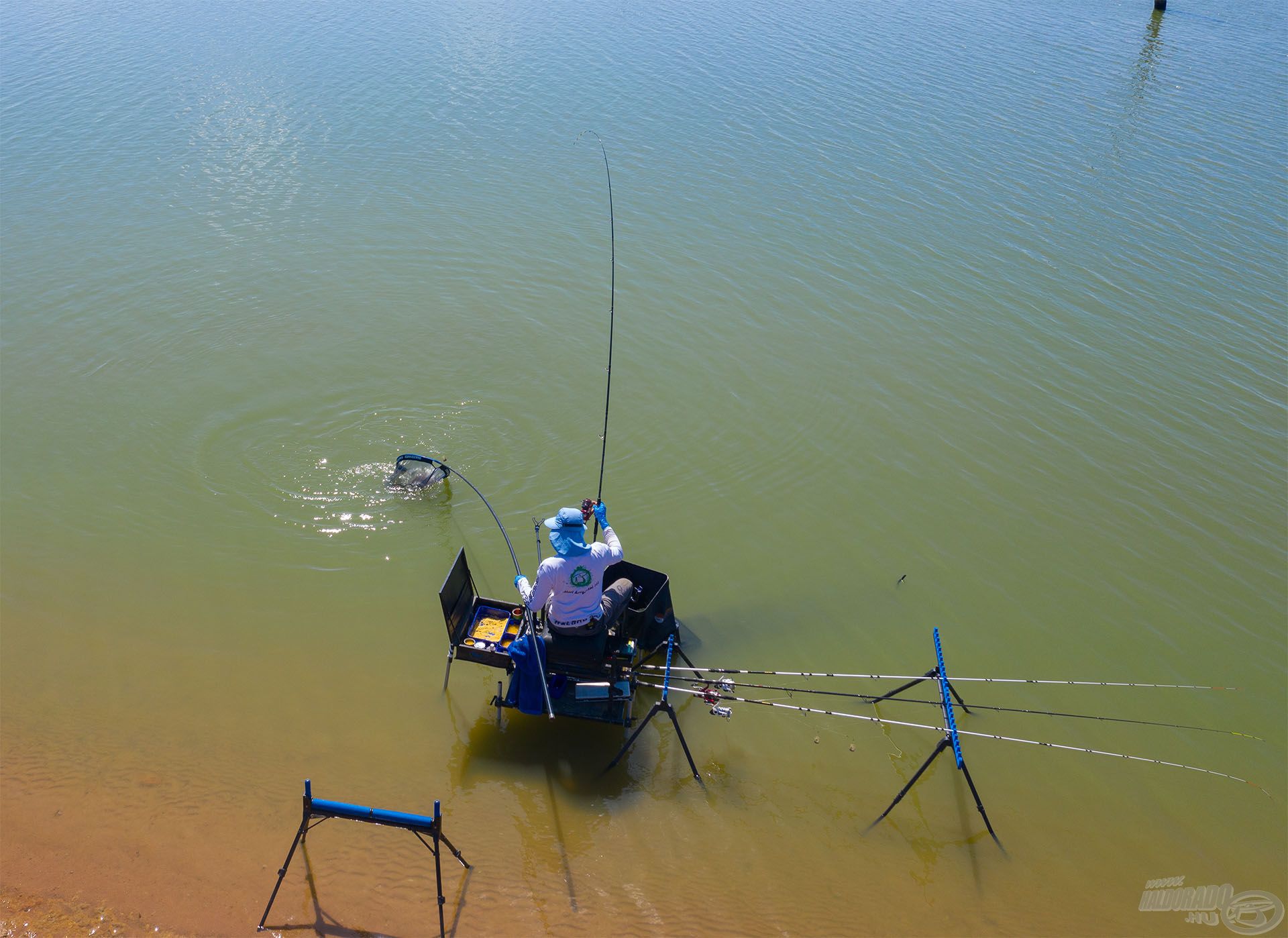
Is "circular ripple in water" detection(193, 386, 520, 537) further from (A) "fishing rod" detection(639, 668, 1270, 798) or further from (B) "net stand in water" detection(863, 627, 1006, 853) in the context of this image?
(B) "net stand in water" detection(863, 627, 1006, 853)

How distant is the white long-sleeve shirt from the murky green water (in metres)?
1.00

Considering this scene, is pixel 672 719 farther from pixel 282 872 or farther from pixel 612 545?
pixel 282 872

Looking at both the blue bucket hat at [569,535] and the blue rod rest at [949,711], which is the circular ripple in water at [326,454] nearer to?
the blue bucket hat at [569,535]

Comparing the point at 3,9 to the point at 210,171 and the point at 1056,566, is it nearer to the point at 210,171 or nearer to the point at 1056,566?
the point at 210,171

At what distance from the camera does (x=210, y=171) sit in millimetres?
14320

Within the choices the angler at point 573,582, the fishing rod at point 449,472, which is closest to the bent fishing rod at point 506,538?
the fishing rod at point 449,472

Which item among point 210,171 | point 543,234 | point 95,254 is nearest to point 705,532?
point 543,234

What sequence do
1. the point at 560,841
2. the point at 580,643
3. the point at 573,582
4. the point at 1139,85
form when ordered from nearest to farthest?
1. the point at 560,841
2. the point at 573,582
3. the point at 580,643
4. the point at 1139,85

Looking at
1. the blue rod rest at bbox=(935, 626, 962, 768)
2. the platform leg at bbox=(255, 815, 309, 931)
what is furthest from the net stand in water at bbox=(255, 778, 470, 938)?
the blue rod rest at bbox=(935, 626, 962, 768)

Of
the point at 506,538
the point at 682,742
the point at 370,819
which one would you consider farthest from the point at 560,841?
the point at 506,538

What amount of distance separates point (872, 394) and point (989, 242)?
4.39 meters

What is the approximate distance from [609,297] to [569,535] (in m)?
6.45

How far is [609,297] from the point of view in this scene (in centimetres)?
1180

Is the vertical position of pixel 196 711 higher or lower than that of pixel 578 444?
lower
